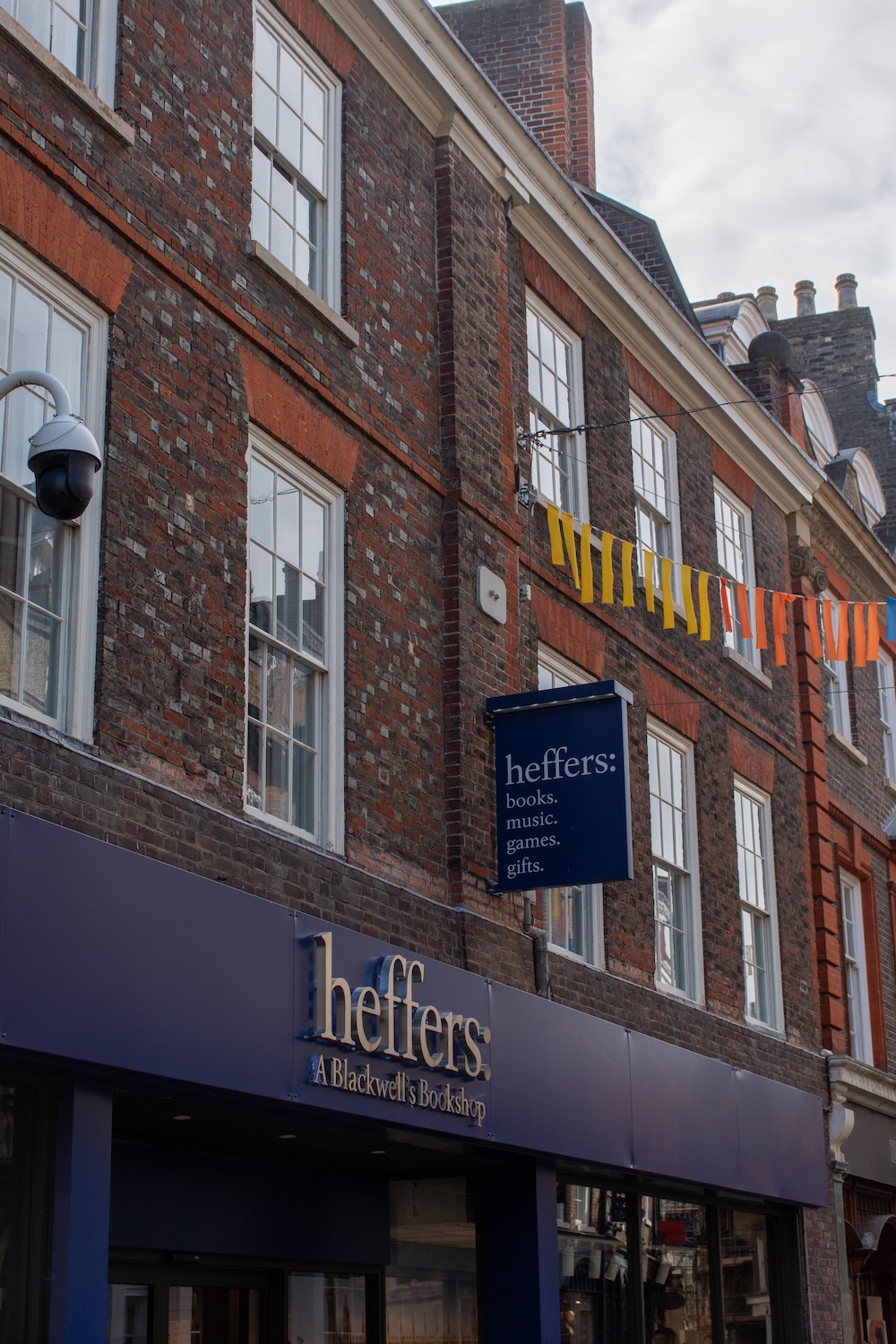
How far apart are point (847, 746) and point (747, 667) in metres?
3.25

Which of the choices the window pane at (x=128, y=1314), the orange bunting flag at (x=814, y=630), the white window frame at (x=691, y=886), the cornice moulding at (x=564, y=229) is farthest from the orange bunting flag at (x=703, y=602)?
the window pane at (x=128, y=1314)

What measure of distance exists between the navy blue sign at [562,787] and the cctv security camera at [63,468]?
5.20 meters

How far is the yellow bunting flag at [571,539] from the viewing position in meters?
12.7

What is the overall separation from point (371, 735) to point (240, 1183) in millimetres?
2670

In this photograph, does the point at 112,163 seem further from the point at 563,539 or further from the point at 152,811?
the point at 563,539

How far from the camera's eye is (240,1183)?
390 inches

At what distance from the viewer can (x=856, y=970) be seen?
19297 millimetres

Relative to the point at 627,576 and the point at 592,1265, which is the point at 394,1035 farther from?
the point at 627,576

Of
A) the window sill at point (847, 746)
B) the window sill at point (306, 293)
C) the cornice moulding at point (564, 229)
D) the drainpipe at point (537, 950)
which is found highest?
the cornice moulding at point (564, 229)

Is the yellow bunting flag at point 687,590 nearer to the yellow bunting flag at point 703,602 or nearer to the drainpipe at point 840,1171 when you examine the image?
the yellow bunting flag at point 703,602

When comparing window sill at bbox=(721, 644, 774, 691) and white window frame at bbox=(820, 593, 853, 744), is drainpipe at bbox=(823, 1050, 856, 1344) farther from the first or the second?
white window frame at bbox=(820, 593, 853, 744)

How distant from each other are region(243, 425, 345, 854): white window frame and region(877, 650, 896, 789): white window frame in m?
12.6

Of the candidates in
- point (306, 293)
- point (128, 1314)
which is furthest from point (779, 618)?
point (128, 1314)

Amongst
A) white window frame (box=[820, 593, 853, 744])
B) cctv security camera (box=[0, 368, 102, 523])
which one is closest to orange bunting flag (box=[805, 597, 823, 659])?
white window frame (box=[820, 593, 853, 744])
